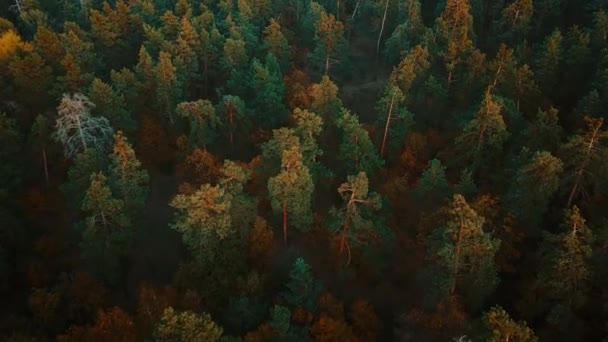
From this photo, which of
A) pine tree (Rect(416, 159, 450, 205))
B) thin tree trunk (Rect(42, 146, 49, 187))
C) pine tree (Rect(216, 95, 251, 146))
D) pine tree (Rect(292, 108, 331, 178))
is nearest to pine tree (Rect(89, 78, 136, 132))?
thin tree trunk (Rect(42, 146, 49, 187))

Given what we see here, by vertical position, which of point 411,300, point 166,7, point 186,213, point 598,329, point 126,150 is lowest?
point 411,300

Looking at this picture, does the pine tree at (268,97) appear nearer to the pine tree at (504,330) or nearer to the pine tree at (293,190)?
the pine tree at (293,190)

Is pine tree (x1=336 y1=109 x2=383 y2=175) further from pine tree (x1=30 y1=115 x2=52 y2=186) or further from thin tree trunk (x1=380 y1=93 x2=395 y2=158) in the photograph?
pine tree (x1=30 y1=115 x2=52 y2=186)

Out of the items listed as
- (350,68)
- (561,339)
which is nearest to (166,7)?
(350,68)

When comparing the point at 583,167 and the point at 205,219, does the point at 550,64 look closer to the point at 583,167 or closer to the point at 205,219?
the point at 583,167

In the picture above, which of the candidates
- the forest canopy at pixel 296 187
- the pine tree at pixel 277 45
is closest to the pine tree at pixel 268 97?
the forest canopy at pixel 296 187

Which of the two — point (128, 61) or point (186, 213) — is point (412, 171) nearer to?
point (186, 213)

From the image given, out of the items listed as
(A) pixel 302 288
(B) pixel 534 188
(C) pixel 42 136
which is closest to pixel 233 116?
(C) pixel 42 136
